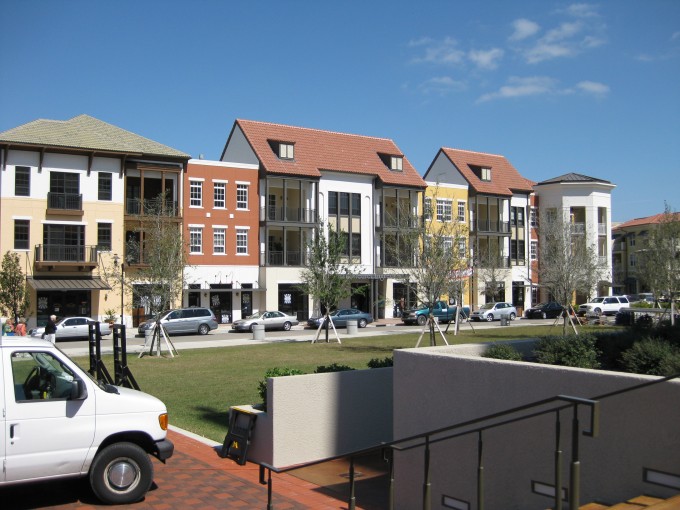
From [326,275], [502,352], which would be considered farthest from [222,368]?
[502,352]

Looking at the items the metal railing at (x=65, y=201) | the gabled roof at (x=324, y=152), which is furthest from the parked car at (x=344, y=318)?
the metal railing at (x=65, y=201)

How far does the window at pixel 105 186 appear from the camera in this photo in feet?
137

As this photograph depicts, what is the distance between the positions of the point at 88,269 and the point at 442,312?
22.6 metres

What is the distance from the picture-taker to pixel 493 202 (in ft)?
194

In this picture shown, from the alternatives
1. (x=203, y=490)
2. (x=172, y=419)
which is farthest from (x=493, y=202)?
(x=203, y=490)

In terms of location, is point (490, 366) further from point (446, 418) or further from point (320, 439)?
point (320, 439)

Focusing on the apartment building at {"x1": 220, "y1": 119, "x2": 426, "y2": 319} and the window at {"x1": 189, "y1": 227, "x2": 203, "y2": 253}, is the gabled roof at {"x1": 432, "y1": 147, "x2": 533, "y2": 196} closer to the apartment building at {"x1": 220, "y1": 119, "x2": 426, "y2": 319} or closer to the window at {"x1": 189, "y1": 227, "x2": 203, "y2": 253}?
the apartment building at {"x1": 220, "y1": 119, "x2": 426, "y2": 319}

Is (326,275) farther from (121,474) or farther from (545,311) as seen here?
(545,311)

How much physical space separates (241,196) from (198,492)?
127 ft

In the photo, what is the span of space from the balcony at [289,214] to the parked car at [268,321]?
8.19m

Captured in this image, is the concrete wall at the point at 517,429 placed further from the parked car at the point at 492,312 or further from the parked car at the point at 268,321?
the parked car at the point at 492,312

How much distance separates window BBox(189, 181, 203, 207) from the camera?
146 ft

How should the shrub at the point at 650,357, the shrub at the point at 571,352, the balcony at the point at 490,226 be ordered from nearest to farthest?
the shrub at the point at 650,357, the shrub at the point at 571,352, the balcony at the point at 490,226

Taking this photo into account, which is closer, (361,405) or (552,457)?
(552,457)
